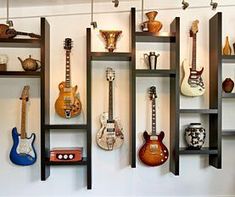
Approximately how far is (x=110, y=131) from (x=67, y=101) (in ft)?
1.54

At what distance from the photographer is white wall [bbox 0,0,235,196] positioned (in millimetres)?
3145

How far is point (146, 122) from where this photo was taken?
3193 millimetres

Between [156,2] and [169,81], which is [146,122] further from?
[156,2]

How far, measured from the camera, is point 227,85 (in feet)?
10.1

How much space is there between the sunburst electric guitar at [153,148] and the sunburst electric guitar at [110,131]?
0.74 feet

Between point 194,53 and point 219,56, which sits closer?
point 219,56

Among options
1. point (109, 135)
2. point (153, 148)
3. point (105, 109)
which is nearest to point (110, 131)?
point (109, 135)

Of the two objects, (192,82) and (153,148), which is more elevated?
(192,82)

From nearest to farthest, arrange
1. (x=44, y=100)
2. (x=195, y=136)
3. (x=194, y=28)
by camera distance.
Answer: (x=44, y=100) → (x=195, y=136) → (x=194, y=28)

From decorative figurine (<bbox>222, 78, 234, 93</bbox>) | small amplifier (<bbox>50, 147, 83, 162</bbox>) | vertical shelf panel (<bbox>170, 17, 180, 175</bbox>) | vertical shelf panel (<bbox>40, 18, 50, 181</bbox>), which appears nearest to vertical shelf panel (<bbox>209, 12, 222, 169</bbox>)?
decorative figurine (<bbox>222, 78, 234, 93</bbox>)

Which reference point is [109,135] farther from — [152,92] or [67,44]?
[67,44]

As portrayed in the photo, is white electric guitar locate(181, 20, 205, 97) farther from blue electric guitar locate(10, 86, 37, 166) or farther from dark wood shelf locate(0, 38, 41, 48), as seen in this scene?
blue electric guitar locate(10, 86, 37, 166)

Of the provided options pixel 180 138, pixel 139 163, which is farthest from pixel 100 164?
pixel 180 138

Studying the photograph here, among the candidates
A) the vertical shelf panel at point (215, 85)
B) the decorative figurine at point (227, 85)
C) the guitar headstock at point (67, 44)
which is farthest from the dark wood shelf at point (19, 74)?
the decorative figurine at point (227, 85)
